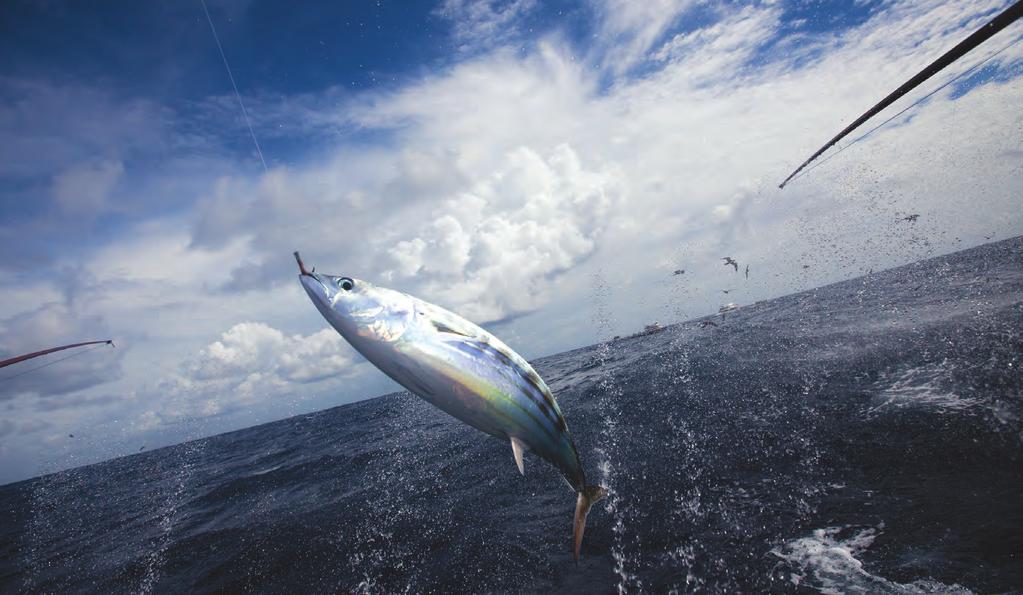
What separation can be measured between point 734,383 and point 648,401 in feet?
11.7

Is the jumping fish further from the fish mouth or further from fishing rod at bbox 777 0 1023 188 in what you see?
fishing rod at bbox 777 0 1023 188

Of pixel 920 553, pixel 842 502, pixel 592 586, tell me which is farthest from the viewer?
pixel 842 502

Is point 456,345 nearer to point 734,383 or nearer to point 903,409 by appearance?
point 903,409

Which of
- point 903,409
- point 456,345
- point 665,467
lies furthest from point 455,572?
point 903,409

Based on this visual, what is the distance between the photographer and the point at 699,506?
7.23 m

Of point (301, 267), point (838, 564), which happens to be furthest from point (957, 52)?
point (301, 267)

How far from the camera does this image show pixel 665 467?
30.8 feet

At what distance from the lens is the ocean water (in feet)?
17.7

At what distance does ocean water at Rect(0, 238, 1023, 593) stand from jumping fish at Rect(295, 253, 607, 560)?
4947 mm

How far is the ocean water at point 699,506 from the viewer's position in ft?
17.7

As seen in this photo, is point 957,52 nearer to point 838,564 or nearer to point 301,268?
point 838,564

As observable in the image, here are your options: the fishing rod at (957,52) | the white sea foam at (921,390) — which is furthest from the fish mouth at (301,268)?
the white sea foam at (921,390)

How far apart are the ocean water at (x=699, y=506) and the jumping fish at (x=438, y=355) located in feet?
16.2

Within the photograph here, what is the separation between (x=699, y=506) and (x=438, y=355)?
7322 mm
